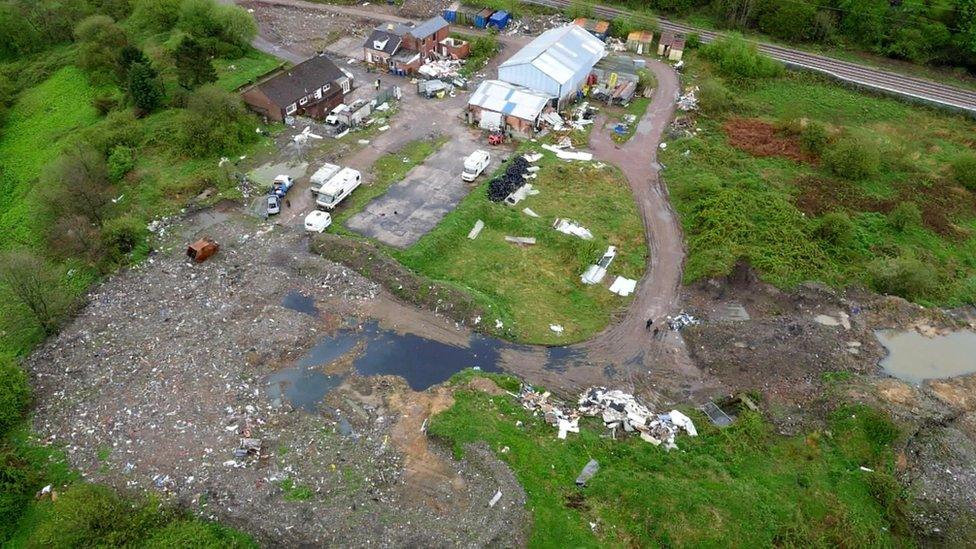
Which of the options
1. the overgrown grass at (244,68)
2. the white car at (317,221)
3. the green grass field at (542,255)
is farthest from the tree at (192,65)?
the green grass field at (542,255)

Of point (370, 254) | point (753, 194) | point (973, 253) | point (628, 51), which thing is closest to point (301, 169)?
point (370, 254)

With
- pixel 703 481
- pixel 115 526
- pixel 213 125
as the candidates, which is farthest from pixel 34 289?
pixel 703 481

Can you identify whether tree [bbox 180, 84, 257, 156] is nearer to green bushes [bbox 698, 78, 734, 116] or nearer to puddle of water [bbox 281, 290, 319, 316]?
puddle of water [bbox 281, 290, 319, 316]

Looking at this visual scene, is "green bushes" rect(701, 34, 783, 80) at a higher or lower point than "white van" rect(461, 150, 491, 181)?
higher

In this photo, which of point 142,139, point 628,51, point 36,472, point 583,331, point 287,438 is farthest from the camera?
point 628,51

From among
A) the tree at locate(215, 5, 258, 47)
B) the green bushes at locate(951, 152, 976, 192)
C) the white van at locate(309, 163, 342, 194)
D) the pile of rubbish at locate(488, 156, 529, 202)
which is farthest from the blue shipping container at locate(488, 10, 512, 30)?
the green bushes at locate(951, 152, 976, 192)

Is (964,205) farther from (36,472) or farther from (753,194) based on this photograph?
(36,472)
